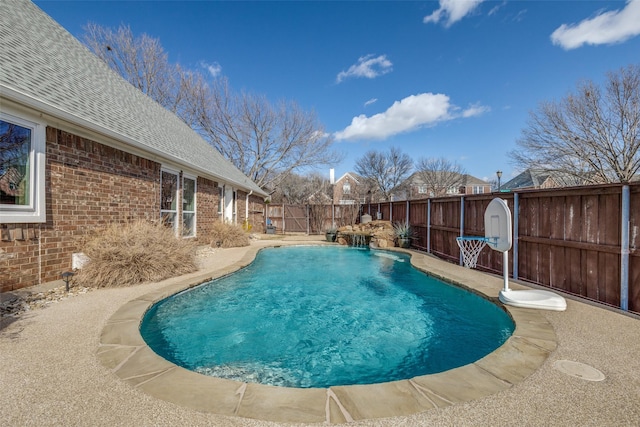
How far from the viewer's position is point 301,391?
2.12 m

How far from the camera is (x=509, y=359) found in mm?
2555

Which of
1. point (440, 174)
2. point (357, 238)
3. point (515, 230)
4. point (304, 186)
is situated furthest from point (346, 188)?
point (515, 230)

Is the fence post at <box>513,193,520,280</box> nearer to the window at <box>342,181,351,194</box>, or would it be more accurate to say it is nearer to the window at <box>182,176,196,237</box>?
the window at <box>182,176,196,237</box>

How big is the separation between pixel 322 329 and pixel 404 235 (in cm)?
757

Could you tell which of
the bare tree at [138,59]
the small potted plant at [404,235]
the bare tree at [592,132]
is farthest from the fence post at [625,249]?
the bare tree at [138,59]

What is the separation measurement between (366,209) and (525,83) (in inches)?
351

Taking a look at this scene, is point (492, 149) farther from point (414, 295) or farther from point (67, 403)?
point (67, 403)

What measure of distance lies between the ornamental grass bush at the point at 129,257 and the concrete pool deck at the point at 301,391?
1886mm

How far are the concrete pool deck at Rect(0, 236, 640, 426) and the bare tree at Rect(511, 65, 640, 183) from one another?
1999 cm

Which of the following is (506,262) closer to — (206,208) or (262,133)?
(206,208)

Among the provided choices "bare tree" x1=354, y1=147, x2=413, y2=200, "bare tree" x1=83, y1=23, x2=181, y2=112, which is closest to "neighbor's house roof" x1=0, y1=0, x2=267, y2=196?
"bare tree" x1=83, y1=23, x2=181, y2=112

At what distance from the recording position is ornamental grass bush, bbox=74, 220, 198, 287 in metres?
4.96

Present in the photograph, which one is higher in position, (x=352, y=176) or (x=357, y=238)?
(x=352, y=176)

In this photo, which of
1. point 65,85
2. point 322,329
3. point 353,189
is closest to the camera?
point 322,329
